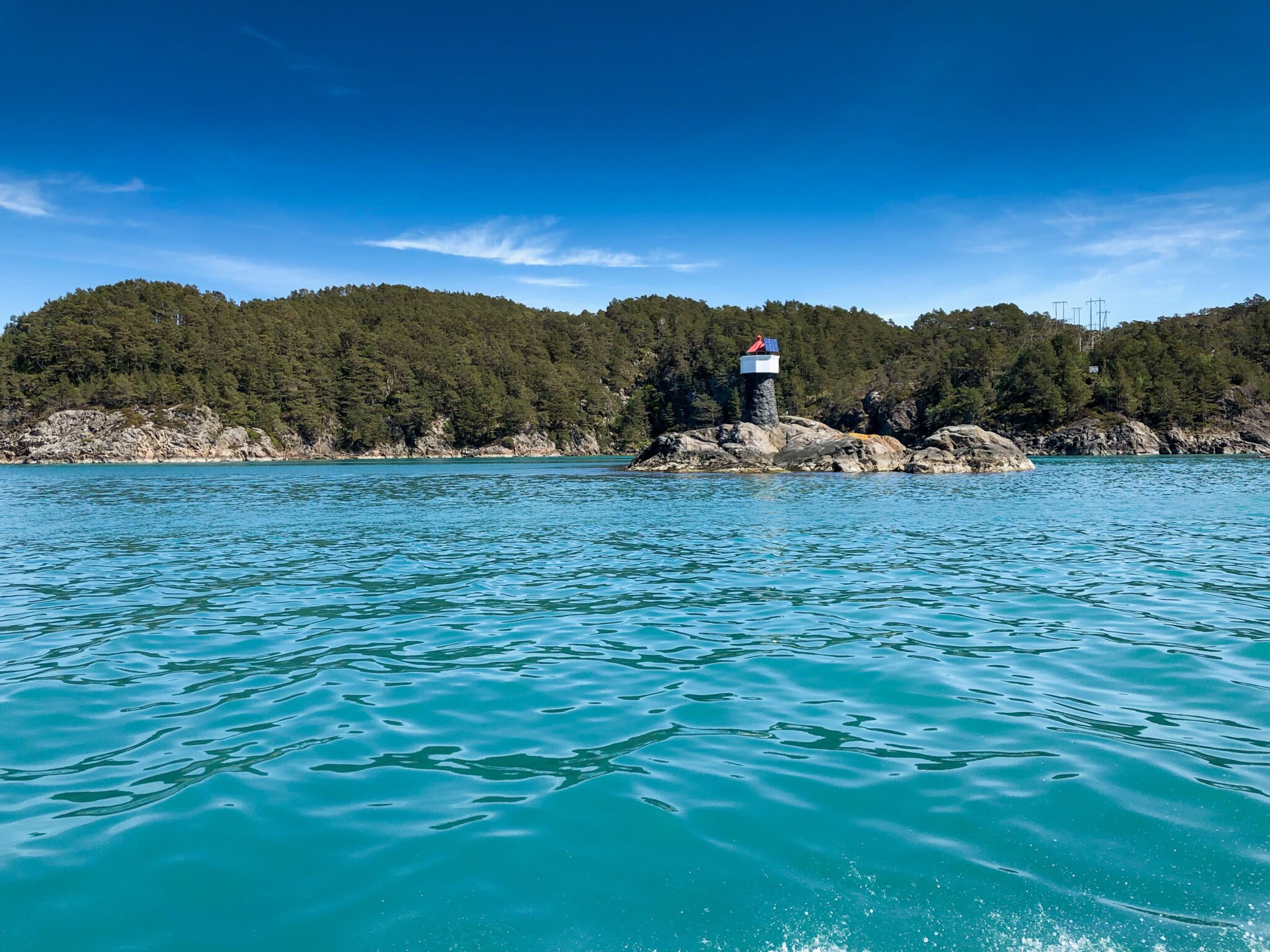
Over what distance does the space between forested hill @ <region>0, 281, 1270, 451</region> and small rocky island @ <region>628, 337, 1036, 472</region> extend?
178 ft

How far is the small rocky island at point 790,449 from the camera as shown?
156 feet

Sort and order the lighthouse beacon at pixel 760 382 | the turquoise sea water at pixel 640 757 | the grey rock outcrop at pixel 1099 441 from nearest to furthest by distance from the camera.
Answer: the turquoise sea water at pixel 640 757 → the lighthouse beacon at pixel 760 382 → the grey rock outcrop at pixel 1099 441

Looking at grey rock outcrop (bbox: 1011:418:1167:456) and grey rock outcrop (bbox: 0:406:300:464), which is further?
grey rock outcrop (bbox: 0:406:300:464)

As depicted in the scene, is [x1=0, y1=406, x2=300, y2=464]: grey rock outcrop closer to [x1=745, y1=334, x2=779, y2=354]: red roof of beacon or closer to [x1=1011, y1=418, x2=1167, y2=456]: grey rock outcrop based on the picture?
[x1=745, y1=334, x2=779, y2=354]: red roof of beacon

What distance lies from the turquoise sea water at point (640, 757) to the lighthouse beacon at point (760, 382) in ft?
134

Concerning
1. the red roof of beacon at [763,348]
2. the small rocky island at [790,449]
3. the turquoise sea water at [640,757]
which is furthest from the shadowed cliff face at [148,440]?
the turquoise sea water at [640,757]

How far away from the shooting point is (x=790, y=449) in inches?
2016

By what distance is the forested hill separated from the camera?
100 m

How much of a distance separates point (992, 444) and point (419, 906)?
169 ft

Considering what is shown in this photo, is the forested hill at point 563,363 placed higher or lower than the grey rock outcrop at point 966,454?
higher

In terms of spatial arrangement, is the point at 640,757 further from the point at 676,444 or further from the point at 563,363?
the point at 563,363

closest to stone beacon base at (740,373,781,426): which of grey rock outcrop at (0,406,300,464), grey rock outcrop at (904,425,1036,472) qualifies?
grey rock outcrop at (904,425,1036,472)

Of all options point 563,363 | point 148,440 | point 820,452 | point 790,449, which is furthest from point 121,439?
point 820,452

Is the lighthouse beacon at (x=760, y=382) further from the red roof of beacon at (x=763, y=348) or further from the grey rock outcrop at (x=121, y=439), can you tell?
the grey rock outcrop at (x=121, y=439)
